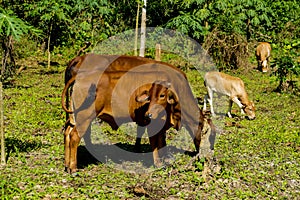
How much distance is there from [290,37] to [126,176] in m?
20.2

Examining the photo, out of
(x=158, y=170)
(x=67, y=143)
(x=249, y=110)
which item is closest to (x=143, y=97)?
(x=158, y=170)

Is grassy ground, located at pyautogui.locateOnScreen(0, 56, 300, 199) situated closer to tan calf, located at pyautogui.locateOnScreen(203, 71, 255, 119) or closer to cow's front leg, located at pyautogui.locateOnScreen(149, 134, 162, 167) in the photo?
cow's front leg, located at pyautogui.locateOnScreen(149, 134, 162, 167)

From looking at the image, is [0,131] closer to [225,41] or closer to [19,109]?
[19,109]

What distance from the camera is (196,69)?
20906mm

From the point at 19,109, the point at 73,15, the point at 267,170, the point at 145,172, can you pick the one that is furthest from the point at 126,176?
Answer: the point at 73,15

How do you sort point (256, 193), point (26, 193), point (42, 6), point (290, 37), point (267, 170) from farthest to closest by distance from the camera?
point (290, 37)
point (42, 6)
point (267, 170)
point (256, 193)
point (26, 193)

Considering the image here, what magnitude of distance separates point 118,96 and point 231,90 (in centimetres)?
602

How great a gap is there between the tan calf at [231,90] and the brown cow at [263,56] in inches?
346

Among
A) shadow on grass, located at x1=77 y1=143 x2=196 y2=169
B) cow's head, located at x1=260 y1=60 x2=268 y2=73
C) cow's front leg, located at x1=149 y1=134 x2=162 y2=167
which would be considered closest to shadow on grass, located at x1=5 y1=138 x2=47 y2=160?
shadow on grass, located at x1=77 y1=143 x2=196 y2=169

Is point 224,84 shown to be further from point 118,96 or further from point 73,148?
point 73,148

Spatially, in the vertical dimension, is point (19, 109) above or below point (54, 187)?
above

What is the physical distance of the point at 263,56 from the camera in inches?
859

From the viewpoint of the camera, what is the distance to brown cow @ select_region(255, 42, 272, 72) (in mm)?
21703

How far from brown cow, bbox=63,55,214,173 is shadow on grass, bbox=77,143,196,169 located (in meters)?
0.54
